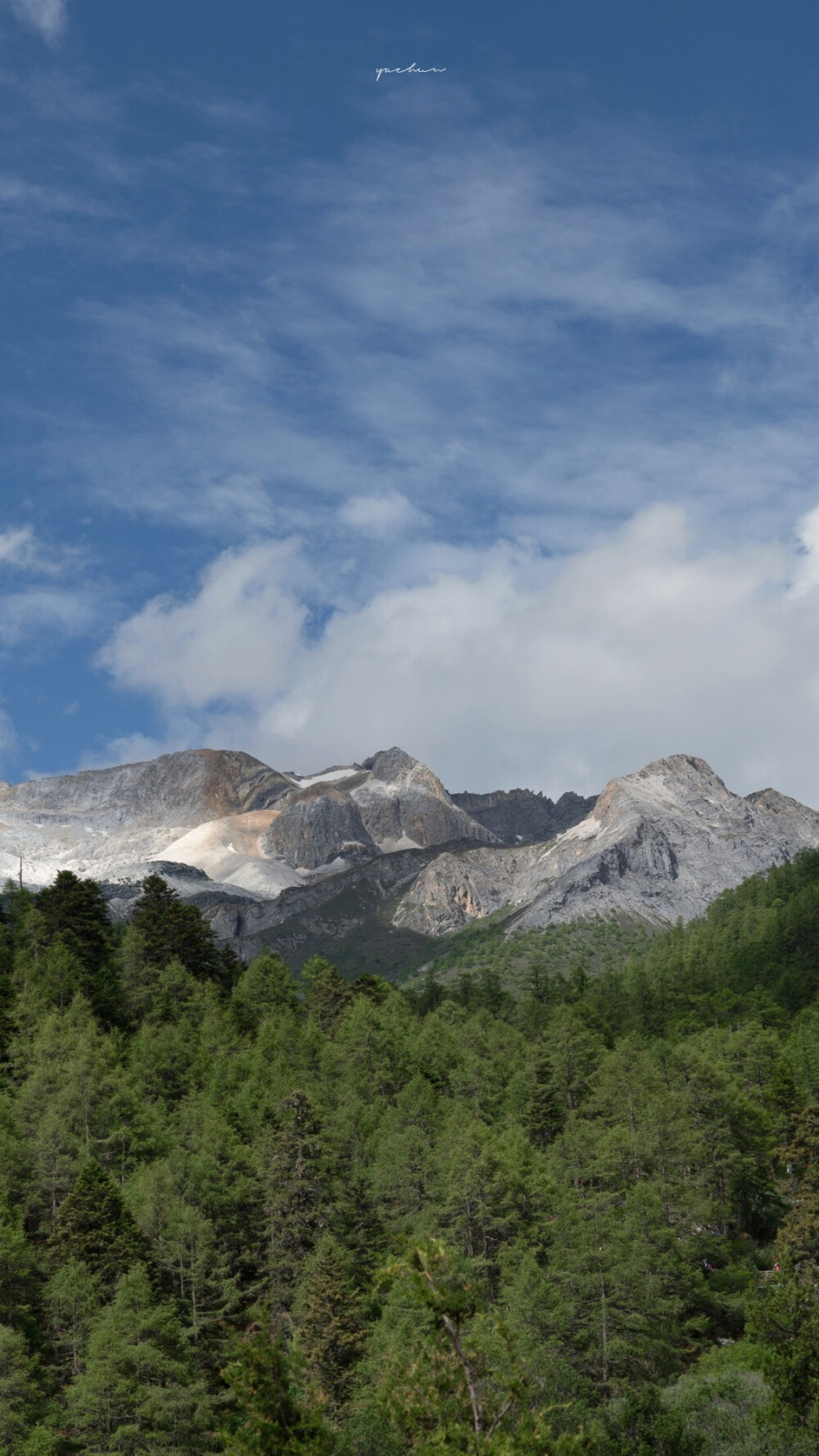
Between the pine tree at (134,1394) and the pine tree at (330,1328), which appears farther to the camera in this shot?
the pine tree at (330,1328)

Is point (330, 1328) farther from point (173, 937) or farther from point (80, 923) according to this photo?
point (173, 937)

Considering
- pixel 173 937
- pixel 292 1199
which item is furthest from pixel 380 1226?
pixel 173 937

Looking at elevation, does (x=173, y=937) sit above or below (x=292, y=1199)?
above

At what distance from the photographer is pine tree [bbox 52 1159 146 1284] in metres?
59.3

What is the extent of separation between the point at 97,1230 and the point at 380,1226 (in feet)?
56.7

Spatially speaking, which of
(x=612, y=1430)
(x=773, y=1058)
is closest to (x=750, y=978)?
(x=773, y=1058)

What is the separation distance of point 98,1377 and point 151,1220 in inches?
484

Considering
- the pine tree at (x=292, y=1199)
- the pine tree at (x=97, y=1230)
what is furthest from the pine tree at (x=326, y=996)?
the pine tree at (x=97, y=1230)

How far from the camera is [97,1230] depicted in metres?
60.5

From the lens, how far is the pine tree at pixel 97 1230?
5934cm

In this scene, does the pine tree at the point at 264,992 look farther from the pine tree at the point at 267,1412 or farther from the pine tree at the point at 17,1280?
the pine tree at the point at 267,1412

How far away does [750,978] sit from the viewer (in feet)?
486

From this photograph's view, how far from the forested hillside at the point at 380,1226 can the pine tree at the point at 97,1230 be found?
14cm

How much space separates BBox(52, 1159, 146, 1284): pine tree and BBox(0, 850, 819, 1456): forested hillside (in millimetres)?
142
